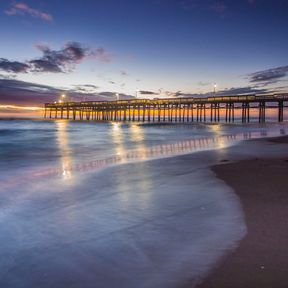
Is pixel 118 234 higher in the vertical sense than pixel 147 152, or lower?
lower

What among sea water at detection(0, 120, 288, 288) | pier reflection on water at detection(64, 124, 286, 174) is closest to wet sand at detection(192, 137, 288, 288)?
sea water at detection(0, 120, 288, 288)

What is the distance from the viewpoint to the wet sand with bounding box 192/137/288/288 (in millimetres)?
2723

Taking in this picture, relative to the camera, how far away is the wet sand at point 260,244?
8.93 ft

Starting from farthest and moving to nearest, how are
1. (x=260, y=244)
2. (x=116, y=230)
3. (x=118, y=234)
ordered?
(x=116, y=230) → (x=118, y=234) → (x=260, y=244)

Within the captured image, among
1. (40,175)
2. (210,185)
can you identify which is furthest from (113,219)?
(40,175)

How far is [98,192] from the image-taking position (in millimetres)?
6426

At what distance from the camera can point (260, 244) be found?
346cm

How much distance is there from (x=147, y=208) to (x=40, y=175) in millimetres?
4684

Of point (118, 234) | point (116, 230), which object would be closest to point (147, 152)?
point (116, 230)

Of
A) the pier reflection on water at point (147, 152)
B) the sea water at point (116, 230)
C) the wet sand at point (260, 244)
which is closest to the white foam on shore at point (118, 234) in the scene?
the sea water at point (116, 230)

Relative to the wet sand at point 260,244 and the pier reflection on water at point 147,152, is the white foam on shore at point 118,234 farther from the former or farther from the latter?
the pier reflection on water at point 147,152

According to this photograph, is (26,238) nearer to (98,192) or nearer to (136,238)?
(136,238)

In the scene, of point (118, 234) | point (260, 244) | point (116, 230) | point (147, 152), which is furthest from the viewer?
Answer: point (147, 152)

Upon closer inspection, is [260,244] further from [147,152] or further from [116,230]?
[147,152]
